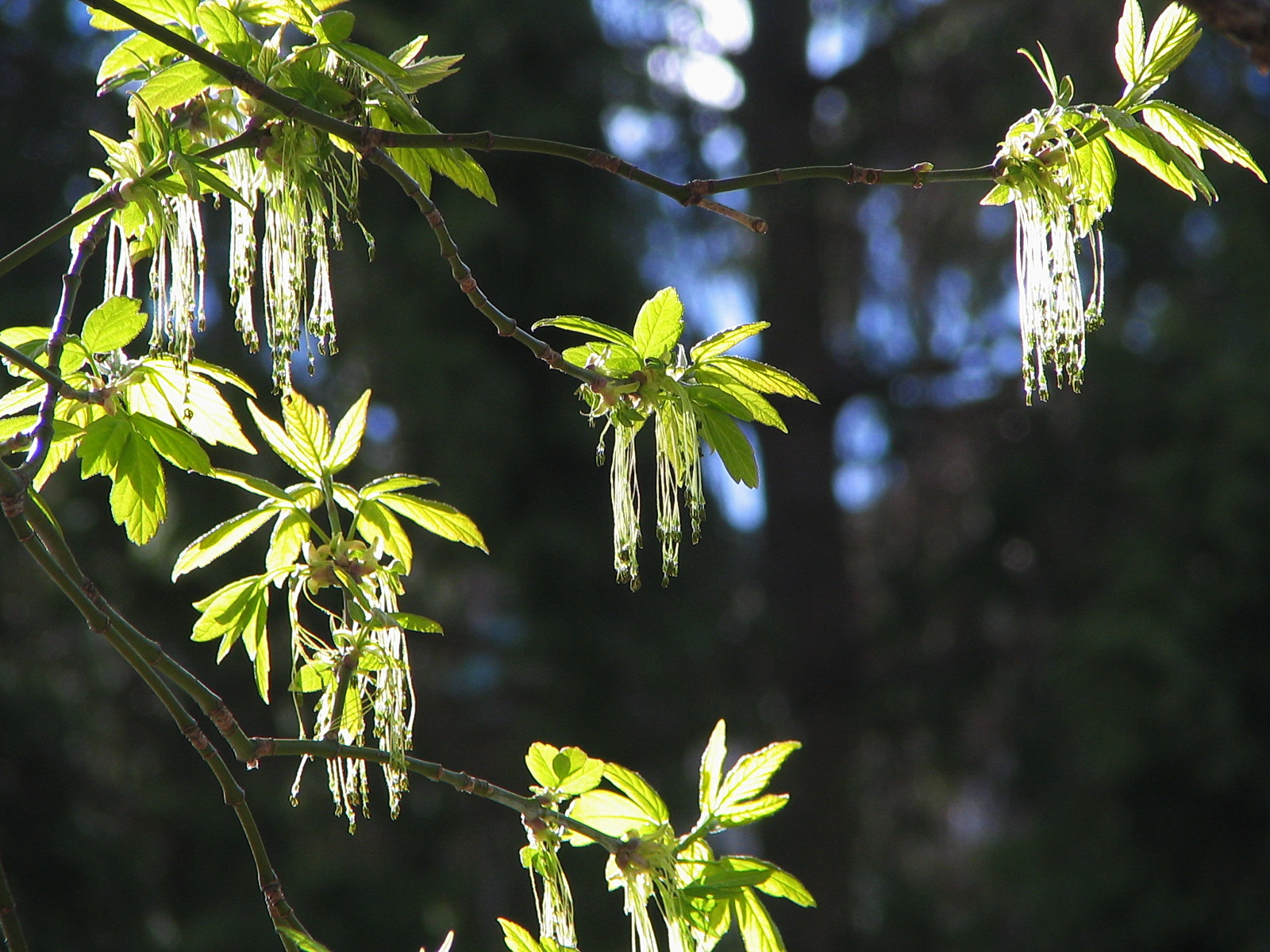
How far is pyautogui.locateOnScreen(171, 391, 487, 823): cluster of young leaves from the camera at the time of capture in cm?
104

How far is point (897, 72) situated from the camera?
5.79 m

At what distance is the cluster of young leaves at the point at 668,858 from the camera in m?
1.00

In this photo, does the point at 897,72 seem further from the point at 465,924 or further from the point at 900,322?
the point at 465,924

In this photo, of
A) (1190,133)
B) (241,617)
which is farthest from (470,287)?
(1190,133)

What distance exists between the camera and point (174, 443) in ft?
3.15

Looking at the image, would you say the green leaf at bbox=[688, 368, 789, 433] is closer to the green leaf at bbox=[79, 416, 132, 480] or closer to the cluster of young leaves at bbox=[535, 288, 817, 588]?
the cluster of young leaves at bbox=[535, 288, 817, 588]

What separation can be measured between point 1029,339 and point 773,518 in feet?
15.5

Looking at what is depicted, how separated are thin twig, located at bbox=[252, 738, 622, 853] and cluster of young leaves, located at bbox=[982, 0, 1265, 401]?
487 mm

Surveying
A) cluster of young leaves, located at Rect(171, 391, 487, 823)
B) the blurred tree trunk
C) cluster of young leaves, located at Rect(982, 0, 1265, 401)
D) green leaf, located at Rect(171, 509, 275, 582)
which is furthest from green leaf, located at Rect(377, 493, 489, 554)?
the blurred tree trunk

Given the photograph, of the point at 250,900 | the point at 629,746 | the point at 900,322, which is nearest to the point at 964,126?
the point at 900,322

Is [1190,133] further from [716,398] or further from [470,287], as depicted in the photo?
[470,287]

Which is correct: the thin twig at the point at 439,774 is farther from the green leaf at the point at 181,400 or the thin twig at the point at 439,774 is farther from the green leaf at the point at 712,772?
the green leaf at the point at 181,400

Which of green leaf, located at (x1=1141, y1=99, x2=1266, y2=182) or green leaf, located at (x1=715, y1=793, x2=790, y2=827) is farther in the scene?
green leaf, located at (x1=715, y1=793, x2=790, y2=827)

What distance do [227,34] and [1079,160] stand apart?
65cm
